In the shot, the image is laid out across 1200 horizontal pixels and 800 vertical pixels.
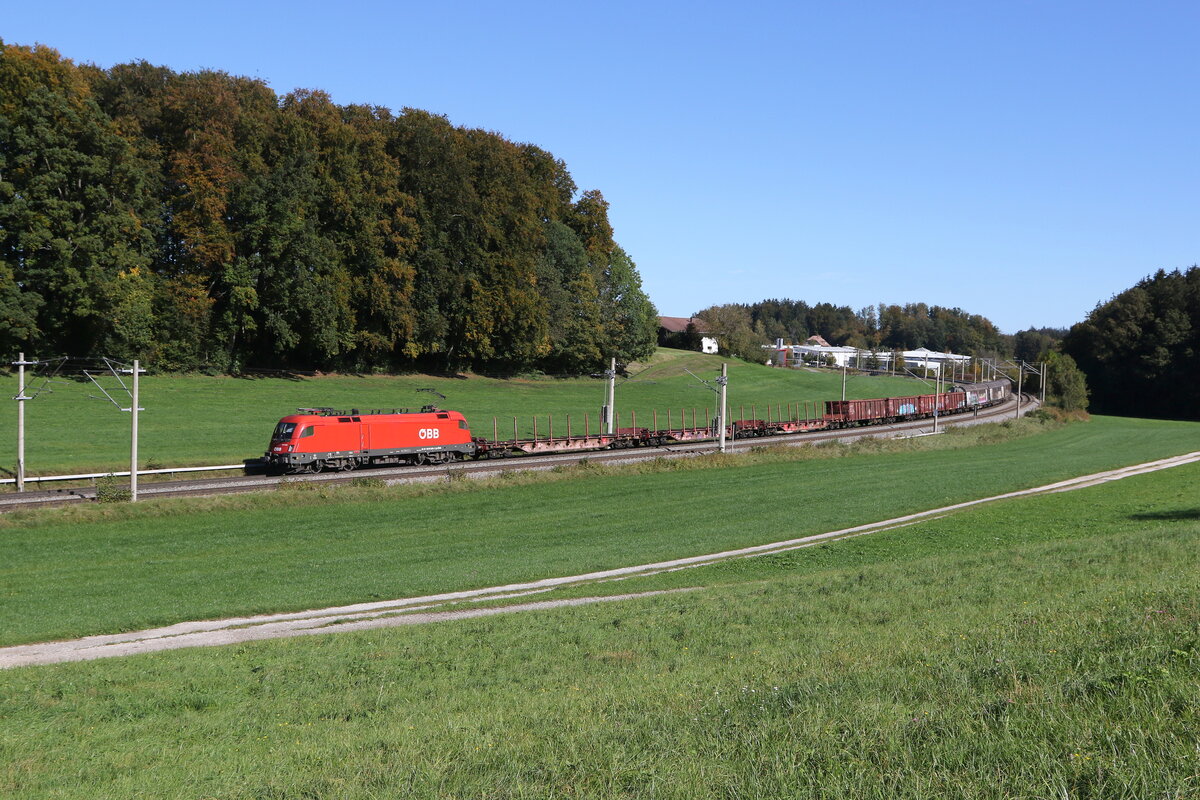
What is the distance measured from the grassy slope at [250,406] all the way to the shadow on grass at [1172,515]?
4182 centimetres

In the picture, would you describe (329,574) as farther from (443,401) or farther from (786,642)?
(443,401)

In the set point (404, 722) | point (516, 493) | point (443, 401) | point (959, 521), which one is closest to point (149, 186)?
point (443, 401)

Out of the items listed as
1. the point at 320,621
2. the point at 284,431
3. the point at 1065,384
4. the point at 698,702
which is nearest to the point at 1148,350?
the point at 1065,384

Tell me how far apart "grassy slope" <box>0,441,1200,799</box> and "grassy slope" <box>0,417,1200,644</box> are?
23.0 feet

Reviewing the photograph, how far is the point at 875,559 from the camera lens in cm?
2464

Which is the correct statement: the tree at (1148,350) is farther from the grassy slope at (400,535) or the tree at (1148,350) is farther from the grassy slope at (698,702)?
the grassy slope at (698,702)

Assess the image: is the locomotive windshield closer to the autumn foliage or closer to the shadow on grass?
the autumn foliage

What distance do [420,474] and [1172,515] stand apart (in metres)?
31.9

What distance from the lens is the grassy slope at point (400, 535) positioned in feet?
75.2

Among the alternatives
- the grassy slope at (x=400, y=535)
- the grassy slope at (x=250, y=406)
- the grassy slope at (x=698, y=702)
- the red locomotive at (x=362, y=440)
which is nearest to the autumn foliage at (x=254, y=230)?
the grassy slope at (x=250, y=406)

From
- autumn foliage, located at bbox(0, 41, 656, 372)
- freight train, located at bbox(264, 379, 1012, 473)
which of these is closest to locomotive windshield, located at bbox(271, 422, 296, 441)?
freight train, located at bbox(264, 379, 1012, 473)

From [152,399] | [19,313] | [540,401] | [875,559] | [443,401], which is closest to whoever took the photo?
[875,559]

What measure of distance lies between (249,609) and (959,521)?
75.7 feet

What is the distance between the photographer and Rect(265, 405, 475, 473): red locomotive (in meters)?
46.2
